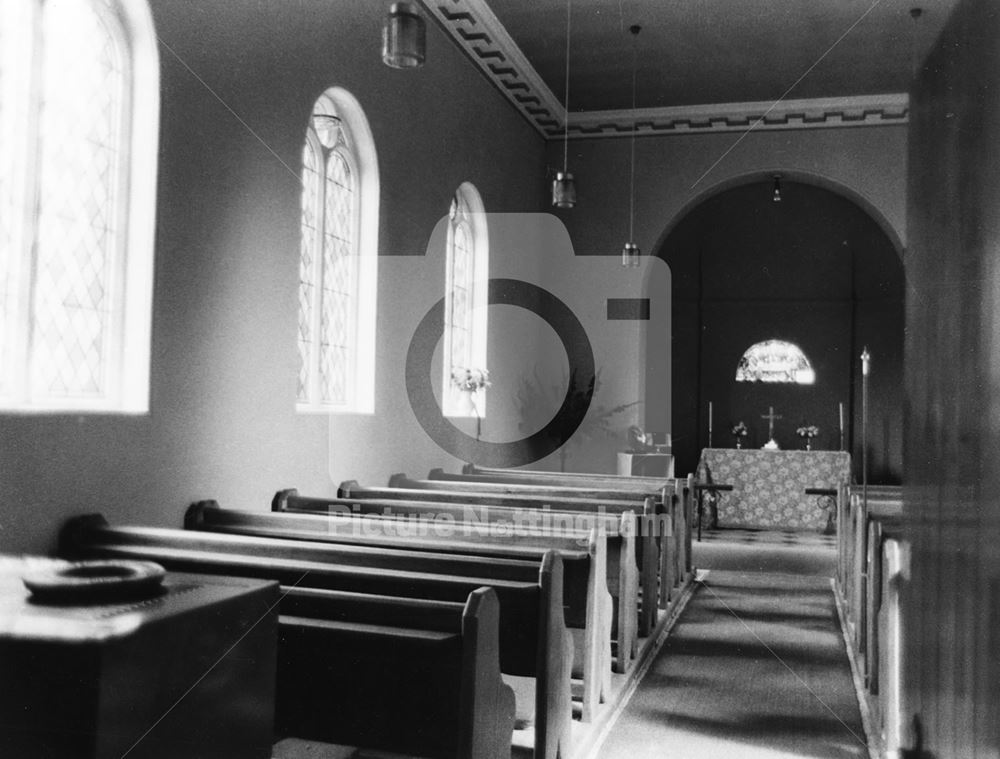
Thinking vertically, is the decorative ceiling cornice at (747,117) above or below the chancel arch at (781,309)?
above

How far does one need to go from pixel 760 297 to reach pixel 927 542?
415 inches

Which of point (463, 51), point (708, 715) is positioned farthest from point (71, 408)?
point (463, 51)

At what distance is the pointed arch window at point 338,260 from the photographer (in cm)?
591

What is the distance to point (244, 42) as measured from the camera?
16.0ft

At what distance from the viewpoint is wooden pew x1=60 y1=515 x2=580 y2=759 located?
2.97 metres

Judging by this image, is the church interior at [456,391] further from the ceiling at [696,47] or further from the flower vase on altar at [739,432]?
the flower vase on altar at [739,432]

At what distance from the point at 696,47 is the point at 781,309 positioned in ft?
16.3

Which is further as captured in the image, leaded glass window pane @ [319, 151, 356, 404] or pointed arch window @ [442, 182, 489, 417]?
pointed arch window @ [442, 182, 489, 417]

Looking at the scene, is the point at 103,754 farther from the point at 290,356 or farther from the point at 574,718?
the point at 290,356

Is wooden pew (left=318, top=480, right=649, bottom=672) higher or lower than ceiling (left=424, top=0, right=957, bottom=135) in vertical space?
lower

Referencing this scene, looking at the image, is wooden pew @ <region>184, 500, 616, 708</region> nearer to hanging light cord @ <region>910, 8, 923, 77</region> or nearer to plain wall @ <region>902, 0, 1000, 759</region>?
plain wall @ <region>902, 0, 1000, 759</region>

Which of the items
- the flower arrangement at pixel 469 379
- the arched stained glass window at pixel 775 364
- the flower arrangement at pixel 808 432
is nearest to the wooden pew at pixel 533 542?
the flower arrangement at pixel 469 379

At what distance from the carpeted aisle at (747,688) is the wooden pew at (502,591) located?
61 centimetres

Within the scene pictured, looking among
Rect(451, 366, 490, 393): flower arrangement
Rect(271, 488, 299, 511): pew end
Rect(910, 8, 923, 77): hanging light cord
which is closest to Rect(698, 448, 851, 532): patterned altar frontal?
Rect(451, 366, 490, 393): flower arrangement
